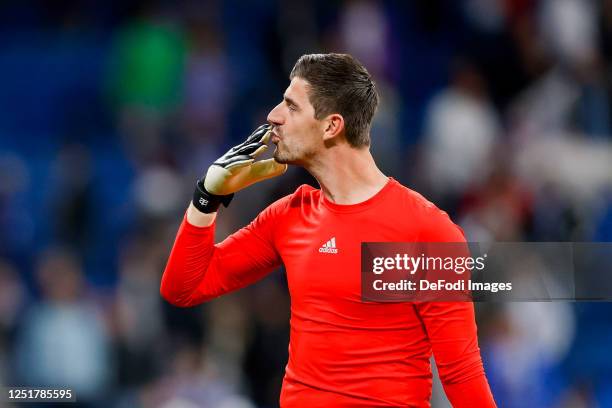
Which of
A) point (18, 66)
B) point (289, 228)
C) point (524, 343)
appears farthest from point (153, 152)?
point (289, 228)

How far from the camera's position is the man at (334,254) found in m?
3.22

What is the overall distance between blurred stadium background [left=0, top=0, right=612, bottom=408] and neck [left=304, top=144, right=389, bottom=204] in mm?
2164

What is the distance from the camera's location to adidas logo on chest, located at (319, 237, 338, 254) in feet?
11.0

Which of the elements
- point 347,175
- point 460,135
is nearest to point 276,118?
point 347,175

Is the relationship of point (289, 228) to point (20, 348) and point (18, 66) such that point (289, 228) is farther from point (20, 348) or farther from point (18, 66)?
point (18, 66)

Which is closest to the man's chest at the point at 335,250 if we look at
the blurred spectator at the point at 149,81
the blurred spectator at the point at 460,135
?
the blurred spectator at the point at 460,135

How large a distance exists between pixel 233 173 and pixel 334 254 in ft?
1.41

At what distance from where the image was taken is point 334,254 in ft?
11.0

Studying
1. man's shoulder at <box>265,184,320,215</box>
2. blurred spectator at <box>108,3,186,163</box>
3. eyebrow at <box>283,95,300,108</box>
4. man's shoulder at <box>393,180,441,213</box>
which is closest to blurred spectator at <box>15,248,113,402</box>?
blurred spectator at <box>108,3,186,163</box>

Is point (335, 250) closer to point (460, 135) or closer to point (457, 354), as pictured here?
point (457, 354)

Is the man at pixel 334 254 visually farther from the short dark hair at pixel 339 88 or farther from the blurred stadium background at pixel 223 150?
the blurred stadium background at pixel 223 150

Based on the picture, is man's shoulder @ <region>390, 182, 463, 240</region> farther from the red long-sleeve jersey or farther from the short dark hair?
the short dark hair

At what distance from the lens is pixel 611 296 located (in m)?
3.79

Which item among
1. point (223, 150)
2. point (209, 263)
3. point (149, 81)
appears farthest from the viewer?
point (149, 81)
